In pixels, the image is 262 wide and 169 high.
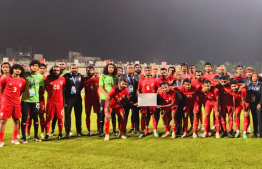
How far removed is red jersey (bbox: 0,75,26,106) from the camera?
5590mm

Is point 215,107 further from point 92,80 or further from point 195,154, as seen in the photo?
point 92,80

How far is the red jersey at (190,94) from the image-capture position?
21.1 ft

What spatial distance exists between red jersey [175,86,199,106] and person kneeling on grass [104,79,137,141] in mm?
1391

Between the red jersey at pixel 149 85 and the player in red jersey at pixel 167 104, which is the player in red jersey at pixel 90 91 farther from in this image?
the player in red jersey at pixel 167 104

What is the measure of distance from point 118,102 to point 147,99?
0.74 meters

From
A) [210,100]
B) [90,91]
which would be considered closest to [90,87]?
[90,91]

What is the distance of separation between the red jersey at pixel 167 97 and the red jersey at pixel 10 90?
3.43 m

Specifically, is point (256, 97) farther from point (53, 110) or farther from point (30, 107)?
point (30, 107)

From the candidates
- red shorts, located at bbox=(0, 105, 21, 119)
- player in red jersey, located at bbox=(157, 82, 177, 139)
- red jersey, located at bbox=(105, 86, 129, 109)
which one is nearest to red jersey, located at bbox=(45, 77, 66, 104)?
red shorts, located at bbox=(0, 105, 21, 119)

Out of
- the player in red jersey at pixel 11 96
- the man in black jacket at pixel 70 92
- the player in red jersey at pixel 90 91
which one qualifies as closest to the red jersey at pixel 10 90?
the player in red jersey at pixel 11 96

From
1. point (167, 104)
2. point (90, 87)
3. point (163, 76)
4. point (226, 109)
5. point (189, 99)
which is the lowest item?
point (226, 109)

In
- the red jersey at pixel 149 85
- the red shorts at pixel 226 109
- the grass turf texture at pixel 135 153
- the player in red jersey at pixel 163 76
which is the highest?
the player in red jersey at pixel 163 76

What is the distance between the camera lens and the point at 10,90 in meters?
5.60

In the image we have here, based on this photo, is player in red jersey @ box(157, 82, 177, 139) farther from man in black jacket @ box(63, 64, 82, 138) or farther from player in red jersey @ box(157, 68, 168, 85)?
man in black jacket @ box(63, 64, 82, 138)
